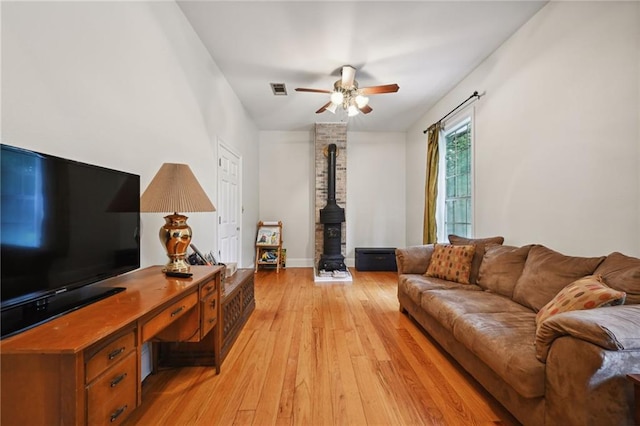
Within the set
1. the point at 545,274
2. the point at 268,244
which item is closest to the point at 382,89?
the point at 545,274

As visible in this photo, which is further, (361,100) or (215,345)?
(361,100)

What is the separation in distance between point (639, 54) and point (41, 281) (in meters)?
3.26

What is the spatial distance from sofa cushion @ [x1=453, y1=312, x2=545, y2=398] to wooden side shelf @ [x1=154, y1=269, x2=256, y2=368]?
5.58 ft

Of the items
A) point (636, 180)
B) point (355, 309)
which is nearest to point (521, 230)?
point (636, 180)

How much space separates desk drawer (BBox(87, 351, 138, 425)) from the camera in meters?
0.86

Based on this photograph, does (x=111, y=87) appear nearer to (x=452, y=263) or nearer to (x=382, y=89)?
(x=382, y=89)

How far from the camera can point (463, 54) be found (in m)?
2.98

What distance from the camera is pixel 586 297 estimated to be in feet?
4.53

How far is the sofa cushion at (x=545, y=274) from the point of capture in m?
1.72

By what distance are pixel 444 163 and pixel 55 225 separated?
174 inches

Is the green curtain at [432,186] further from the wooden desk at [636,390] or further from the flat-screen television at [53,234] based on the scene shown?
the flat-screen television at [53,234]

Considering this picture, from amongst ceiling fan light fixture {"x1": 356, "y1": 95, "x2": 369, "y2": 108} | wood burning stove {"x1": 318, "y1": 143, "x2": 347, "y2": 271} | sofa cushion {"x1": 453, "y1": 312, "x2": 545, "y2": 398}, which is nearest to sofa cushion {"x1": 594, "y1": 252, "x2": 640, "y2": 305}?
sofa cushion {"x1": 453, "y1": 312, "x2": 545, "y2": 398}

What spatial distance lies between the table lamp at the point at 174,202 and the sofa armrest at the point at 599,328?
2.00m

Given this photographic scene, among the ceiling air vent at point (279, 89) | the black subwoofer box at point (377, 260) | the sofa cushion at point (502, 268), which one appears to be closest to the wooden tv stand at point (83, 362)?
the sofa cushion at point (502, 268)
